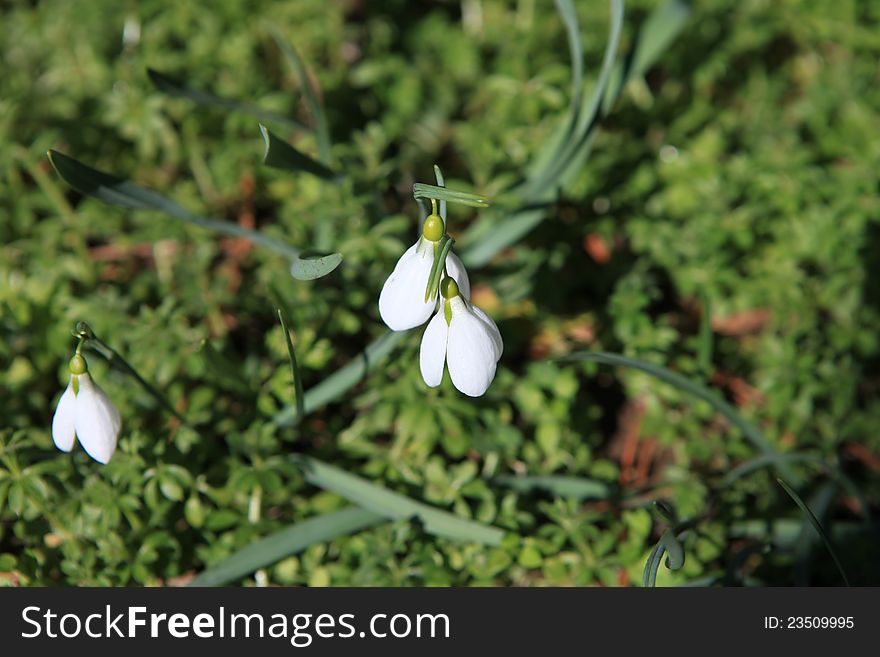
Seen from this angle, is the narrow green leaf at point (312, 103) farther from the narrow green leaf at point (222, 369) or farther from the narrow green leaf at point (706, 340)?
the narrow green leaf at point (706, 340)

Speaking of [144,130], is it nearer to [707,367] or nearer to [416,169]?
[416,169]

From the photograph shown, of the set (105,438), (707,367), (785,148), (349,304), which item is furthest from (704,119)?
(105,438)

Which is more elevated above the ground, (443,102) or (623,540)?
(443,102)

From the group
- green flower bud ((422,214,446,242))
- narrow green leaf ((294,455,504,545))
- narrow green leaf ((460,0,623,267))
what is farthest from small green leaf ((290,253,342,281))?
narrow green leaf ((460,0,623,267))

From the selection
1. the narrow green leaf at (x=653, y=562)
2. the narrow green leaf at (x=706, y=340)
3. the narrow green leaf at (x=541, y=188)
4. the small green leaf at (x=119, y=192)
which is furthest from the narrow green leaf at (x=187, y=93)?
the narrow green leaf at (x=653, y=562)

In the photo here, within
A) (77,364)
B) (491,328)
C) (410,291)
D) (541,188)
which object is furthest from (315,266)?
(541,188)
